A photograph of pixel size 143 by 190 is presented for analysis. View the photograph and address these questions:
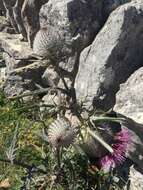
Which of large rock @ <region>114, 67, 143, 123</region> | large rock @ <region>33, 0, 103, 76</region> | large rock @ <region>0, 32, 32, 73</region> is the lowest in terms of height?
large rock @ <region>0, 32, 32, 73</region>

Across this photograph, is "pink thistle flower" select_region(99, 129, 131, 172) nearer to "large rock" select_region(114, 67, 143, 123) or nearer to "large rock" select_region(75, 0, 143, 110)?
"large rock" select_region(114, 67, 143, 123)

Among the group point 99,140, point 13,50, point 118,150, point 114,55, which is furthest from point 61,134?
point 13,50

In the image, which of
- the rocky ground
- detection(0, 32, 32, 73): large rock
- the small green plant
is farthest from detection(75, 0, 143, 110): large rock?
detection(0, 32, 32, 73): large rock

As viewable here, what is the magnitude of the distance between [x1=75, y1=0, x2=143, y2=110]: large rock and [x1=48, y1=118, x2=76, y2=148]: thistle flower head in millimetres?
593

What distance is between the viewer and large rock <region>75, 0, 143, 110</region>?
4.42m

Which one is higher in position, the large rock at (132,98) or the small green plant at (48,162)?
the large rock at (132,98)

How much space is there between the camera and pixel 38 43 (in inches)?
172

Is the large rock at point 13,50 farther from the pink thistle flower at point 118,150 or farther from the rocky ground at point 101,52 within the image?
the pink thistle flower at point 118,150

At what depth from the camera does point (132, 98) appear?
4074 millimetres

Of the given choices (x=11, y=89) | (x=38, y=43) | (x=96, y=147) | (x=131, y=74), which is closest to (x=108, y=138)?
(x=96, y=147)

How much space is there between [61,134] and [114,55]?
89cm

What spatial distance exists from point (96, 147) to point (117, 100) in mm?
518

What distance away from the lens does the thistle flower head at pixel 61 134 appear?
3871mm

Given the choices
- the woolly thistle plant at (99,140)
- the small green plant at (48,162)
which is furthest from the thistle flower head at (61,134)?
the small green plant at (48,162)
